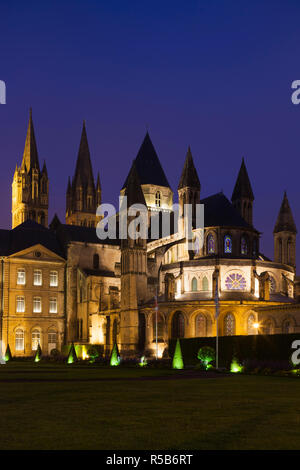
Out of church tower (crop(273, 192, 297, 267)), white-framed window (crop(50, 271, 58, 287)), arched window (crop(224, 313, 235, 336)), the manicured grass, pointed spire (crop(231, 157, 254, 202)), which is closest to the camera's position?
the manicured grass

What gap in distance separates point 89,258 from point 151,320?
71.5 ft

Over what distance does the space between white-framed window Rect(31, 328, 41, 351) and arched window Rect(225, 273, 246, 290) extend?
28.4 meters

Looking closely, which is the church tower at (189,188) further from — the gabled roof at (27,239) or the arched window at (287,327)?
the arched window at (287,327)

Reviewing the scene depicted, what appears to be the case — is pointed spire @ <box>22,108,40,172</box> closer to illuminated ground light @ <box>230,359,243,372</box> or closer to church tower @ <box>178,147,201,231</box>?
church tower @ <box>178,147,201,231</box>

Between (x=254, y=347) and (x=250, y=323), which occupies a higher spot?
(x=250, y=323)

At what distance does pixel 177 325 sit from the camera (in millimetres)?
72250

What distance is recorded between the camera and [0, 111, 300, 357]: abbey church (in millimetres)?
70500

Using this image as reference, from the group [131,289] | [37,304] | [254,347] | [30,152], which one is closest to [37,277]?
[37,304]

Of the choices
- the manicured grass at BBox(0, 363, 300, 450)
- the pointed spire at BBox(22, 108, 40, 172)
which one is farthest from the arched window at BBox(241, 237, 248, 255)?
the pointed spire at BBox(22, 108, 40, 172)

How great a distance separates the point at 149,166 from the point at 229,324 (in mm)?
48850

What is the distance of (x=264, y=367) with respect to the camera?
4344cm

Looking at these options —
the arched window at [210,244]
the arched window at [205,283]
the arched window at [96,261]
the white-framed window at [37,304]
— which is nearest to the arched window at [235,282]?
the arched window at [205,283]

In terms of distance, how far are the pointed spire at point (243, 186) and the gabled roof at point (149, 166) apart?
22584 mm

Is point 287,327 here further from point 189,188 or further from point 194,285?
point 189,188
